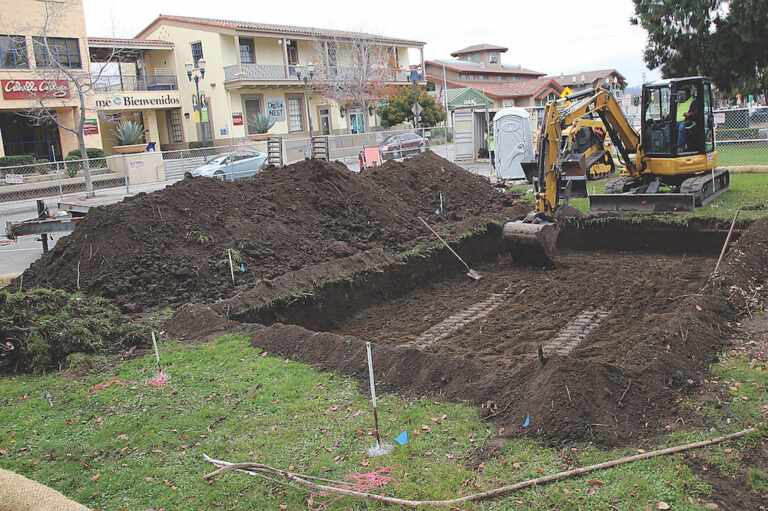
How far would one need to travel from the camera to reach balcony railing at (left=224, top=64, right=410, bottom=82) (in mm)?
38094

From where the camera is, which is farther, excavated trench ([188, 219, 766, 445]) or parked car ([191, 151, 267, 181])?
parked car ([191, 151, 267, 181])

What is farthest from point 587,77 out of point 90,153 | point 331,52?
point 90,153

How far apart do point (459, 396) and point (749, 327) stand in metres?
3.93

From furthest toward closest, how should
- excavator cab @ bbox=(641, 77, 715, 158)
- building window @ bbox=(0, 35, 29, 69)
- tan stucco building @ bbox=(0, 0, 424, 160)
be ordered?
tan stucco building @ bbox=(0, 0, 424, 160)
building window @ bbox=(0, 35, 29, 69)
excavator cab @ bbox=(641, 77, 715, 158)

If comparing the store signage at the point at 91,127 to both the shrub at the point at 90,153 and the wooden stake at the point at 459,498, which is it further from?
the wooden stake at the point at 459,498

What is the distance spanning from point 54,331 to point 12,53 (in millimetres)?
28760

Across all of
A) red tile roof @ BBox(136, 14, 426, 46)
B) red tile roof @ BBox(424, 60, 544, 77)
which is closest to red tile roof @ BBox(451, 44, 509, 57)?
red tile roof @ BBox(424, 60, 544, 77)

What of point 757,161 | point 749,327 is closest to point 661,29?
point 757,161

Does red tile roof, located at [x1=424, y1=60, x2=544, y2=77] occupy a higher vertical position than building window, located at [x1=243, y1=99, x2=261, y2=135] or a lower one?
higher

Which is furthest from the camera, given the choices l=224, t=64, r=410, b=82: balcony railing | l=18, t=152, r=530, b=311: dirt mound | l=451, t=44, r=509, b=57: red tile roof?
l=451, t=44, r=509, b=57: red tile roof

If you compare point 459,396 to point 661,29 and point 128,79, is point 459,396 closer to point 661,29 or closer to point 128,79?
point 661,29

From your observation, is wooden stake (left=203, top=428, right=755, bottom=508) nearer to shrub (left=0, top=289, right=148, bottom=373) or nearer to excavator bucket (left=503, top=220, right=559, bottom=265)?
shrub (left=0, top=289, right=148, bottom=373)

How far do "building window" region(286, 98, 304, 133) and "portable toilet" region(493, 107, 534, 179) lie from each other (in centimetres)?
2328

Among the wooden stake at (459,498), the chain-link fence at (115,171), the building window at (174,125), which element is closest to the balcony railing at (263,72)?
the building window at (174,125)
